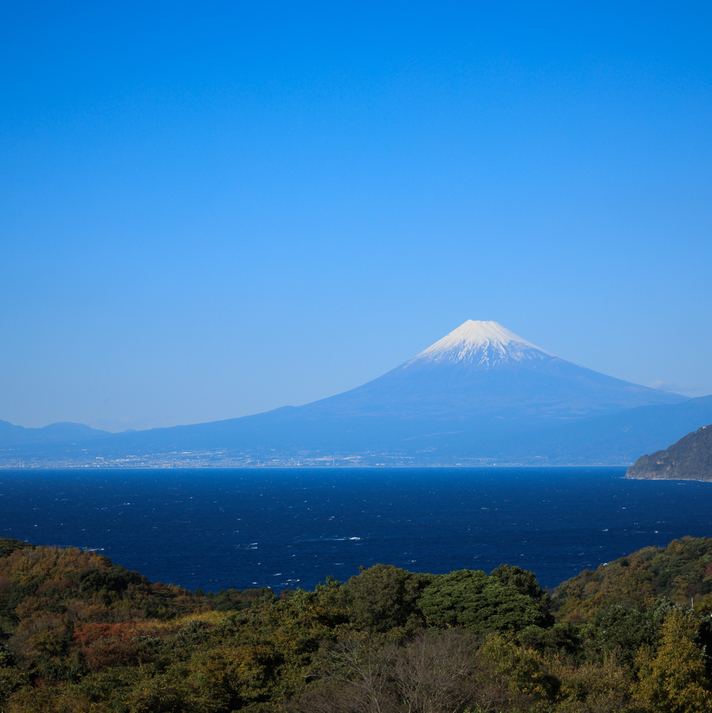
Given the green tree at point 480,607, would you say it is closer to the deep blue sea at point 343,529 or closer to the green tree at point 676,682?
the green tree at point 676,682

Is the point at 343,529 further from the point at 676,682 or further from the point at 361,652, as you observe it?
the point at 676,682

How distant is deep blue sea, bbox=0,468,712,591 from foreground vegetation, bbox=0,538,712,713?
2738 cm

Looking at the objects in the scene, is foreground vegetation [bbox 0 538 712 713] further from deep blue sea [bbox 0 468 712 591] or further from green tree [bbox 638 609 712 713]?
deep blue sea [bbox 0 468 712 591]

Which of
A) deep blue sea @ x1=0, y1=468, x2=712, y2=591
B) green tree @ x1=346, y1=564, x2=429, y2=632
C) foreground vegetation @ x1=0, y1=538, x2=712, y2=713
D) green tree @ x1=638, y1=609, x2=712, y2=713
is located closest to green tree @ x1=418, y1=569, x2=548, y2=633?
foreground vegetation @ x1=0, y1=538, x2=712, y2=713

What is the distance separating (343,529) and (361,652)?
75.5 metres

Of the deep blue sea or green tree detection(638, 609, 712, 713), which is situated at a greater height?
green tree detection(638, 609, 712, 713)

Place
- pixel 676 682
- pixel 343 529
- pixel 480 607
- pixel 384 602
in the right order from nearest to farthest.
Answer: pixel 676 682, pixel 480 607, pixel 384 602, pixel 343 529

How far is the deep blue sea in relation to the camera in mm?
66688

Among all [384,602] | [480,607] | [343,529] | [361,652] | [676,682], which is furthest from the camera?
[343,529]

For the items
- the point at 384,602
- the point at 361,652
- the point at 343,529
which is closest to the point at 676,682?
the point at 361,652

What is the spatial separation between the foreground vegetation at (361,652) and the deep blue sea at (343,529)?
89.8 feet

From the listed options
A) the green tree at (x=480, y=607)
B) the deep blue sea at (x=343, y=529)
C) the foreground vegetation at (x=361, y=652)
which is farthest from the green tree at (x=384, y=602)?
the deep blue sea at (x=343, y=529)

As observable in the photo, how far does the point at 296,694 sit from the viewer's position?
18484mm

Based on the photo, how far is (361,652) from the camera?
68.1 feet
